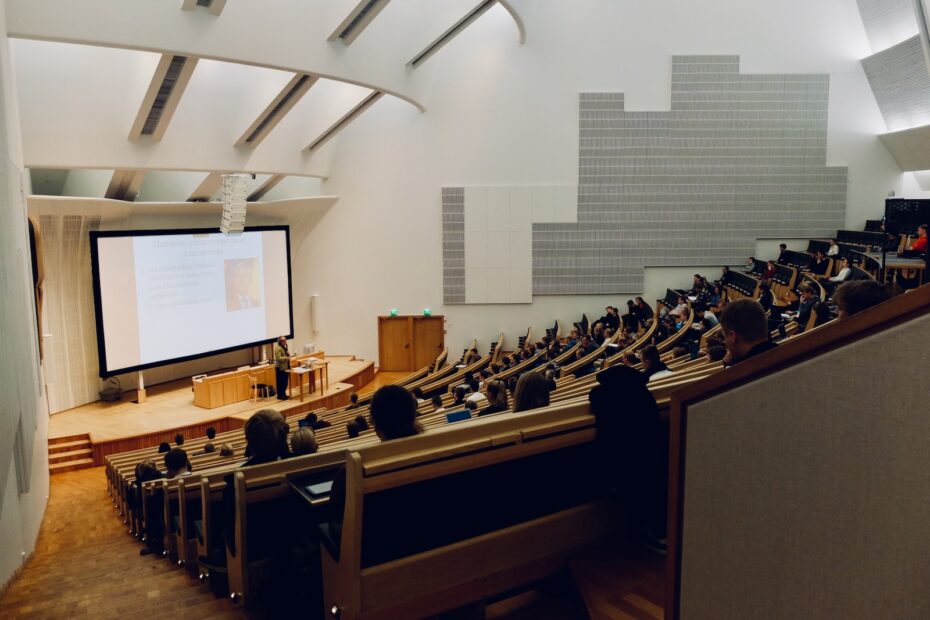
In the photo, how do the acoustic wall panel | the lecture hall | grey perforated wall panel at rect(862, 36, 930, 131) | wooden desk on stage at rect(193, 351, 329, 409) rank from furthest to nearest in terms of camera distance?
the acoustic wall panel
grey perforated wall panel at rect(862, 36, 930, 131)
wooden desk on stage at rect(193, 351, 329, 409)
the lecture hall

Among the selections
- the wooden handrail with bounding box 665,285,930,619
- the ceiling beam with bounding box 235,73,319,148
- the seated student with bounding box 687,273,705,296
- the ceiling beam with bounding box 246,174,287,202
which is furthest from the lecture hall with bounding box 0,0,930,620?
the seated student with bounding box 687,273,705,296

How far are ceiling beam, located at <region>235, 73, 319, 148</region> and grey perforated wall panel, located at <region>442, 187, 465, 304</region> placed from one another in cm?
402

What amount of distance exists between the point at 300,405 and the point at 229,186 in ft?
11.3

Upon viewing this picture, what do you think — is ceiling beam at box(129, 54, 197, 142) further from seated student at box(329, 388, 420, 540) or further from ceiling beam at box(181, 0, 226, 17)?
seated student at box(329, 388, 420, 540)

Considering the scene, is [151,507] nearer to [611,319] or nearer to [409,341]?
[409,341]

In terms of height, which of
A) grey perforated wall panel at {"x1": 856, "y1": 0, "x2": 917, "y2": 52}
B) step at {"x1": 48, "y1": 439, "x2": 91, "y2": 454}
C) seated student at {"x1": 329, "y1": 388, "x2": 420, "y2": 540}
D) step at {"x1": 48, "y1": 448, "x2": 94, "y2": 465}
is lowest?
step at {"x1": 48, "y1": 448, "x2": 94, "y2": 465}

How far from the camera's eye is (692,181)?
13227 millimetres

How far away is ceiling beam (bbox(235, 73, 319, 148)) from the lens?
9109 mm

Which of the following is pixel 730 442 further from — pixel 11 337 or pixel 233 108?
pixel 233 108

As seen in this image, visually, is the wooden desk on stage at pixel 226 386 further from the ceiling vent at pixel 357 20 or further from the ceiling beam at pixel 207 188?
the ceiling vent at pixel 357 20

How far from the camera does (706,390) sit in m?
1.58

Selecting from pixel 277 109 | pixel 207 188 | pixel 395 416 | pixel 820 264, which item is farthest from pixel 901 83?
pixel 395 416

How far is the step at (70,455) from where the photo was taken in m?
8.83

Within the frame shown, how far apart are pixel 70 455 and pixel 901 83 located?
46.8ft
